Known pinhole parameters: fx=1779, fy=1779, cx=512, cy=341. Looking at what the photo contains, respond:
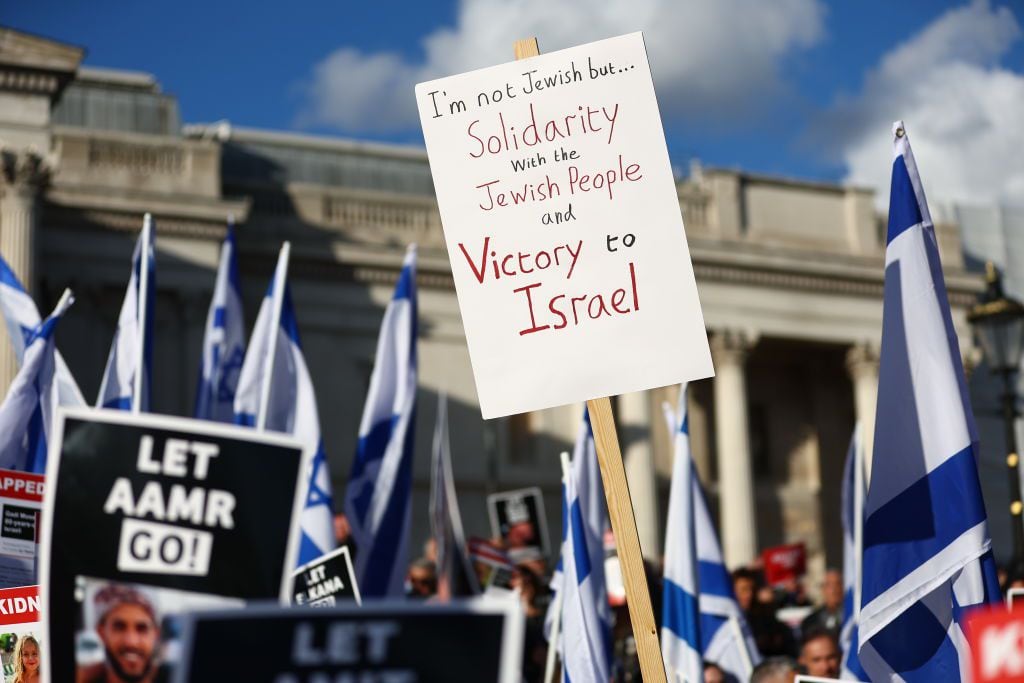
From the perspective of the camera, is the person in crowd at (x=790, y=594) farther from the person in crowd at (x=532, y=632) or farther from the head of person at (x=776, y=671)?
the head of person at (x=776, y=671)

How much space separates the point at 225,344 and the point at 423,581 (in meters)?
2.56

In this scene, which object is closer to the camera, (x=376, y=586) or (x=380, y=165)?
(x=376, y=586)

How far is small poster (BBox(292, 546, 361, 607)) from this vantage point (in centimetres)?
765

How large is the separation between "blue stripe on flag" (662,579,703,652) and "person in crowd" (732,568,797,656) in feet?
10.3

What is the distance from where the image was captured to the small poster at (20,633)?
5707mm

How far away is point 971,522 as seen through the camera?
5.50 m

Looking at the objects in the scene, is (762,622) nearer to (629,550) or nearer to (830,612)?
(830,612)

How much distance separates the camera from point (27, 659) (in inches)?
227

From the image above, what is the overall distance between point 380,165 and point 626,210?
3075cm

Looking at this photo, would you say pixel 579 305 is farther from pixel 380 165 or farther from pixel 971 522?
pixel 380 165

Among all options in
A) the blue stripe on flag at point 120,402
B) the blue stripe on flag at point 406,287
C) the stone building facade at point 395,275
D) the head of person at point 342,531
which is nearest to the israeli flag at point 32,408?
the blue stripe on flag at point 120,402

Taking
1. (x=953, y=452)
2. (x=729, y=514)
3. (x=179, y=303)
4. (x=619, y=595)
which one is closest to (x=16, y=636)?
(x=953, y=452)

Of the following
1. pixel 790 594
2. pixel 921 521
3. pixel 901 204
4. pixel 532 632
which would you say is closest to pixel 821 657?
pixel 532 632

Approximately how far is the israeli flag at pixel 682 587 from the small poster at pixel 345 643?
5186 mm
